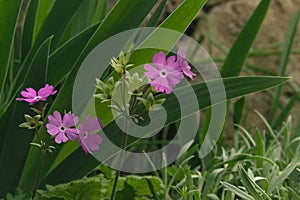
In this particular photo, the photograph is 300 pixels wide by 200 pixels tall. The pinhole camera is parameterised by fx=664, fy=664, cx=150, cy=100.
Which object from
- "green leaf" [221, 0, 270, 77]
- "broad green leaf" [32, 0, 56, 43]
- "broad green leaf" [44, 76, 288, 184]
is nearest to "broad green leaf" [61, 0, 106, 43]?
"broad green leaf" [32, 0, 56, 43]

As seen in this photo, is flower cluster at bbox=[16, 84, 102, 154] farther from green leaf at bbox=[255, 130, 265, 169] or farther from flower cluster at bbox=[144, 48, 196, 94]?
green leaf at bbox=[255, 130, 265, 169]

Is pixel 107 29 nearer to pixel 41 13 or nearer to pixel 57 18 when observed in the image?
pixel 57 18

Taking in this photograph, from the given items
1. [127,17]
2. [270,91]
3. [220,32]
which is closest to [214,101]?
[127,17]

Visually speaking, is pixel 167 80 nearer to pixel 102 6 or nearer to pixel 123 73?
pixel 123 73

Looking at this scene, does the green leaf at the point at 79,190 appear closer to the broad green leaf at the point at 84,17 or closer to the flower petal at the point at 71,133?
the flower petal at the point at 71,133

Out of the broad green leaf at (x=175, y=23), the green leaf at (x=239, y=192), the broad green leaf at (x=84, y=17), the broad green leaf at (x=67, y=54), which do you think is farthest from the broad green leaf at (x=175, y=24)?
the broad green leaf at (x=84, y=17)

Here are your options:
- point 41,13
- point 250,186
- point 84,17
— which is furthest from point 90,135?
point 84,17
